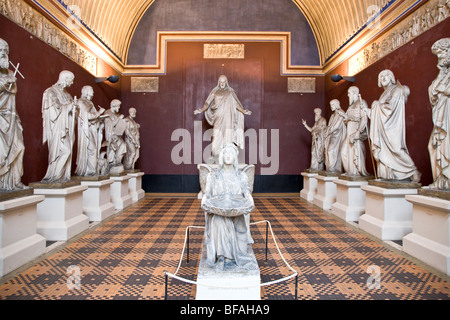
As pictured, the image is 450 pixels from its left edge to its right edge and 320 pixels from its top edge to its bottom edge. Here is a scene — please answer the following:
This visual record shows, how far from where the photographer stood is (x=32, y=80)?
6430 mm

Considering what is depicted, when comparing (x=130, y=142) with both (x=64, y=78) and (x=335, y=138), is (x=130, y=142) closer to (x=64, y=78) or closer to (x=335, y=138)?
(x=64, y=78)

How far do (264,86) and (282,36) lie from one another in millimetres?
2136

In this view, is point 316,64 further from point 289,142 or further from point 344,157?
point 344,157

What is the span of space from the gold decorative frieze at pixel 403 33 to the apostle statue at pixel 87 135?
7515 mm

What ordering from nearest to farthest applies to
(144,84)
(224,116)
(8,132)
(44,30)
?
(8,132), (44,30), (224,116), (144,84)

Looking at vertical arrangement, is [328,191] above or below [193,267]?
above

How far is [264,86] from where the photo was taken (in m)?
11.7

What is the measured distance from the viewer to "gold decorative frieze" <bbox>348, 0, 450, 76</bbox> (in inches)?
235

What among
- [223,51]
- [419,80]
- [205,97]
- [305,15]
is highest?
[305,15]

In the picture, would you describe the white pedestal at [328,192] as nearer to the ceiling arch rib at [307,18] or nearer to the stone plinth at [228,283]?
the ceiling arch rib at [307,18]

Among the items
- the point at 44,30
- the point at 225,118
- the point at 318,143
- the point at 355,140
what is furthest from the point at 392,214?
the point at 44,30

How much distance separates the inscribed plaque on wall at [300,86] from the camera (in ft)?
38.5

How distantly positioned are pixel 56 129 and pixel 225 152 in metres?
3.82

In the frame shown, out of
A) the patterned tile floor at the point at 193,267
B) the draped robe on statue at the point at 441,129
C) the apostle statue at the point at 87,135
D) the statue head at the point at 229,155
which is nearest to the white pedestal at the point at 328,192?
the patterned tile floor at the point at 193,267
